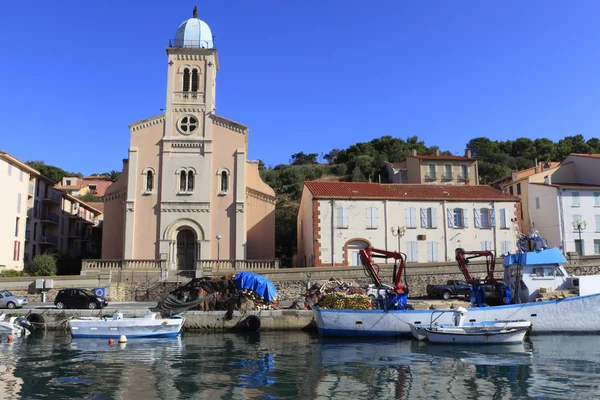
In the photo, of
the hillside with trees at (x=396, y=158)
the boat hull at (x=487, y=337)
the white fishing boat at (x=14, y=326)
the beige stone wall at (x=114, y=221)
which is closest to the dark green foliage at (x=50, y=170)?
the hillside with trees at (x=396, y=158)

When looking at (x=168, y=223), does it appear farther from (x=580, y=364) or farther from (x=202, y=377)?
(x=580, y=364)

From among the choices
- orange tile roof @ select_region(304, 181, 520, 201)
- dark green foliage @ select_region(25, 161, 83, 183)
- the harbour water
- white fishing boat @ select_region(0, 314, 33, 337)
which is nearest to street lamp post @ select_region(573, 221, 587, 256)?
orange tile roof @ select_region(304, 181, 520, 201)

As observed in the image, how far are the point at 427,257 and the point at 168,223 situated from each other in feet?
66.7

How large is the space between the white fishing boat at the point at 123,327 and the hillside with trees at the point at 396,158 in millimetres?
43278

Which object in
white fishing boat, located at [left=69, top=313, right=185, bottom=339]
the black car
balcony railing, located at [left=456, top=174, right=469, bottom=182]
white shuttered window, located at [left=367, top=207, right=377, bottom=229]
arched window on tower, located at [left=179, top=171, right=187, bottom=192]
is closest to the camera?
white fishing boat, located at [left=69, top=313, right=185, bottom=339]

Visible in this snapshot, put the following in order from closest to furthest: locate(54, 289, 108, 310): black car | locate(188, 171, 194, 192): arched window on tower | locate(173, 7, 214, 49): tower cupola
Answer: locate(54, 289, 108, 310): black car < locate(188, 171, 194, 192): arched window on tower < locate(173, 7, 214, 49): tower cupola

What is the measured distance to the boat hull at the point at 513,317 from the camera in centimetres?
2208

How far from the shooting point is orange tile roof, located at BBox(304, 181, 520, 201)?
1515 inches

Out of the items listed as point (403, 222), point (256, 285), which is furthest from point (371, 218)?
point (256, 285)

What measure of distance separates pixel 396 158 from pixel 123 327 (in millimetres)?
72050

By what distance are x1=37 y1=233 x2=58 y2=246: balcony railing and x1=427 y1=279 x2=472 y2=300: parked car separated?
3762 cm

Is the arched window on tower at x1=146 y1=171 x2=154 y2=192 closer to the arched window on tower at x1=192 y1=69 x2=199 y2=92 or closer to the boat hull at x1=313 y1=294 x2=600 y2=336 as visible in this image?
the arched window on tower at x1=192 y1=69 x2=199 y2=92

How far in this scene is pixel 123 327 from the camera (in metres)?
22.2

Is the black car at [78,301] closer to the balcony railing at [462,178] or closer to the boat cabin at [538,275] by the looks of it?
the boat cabin at [538,275]
